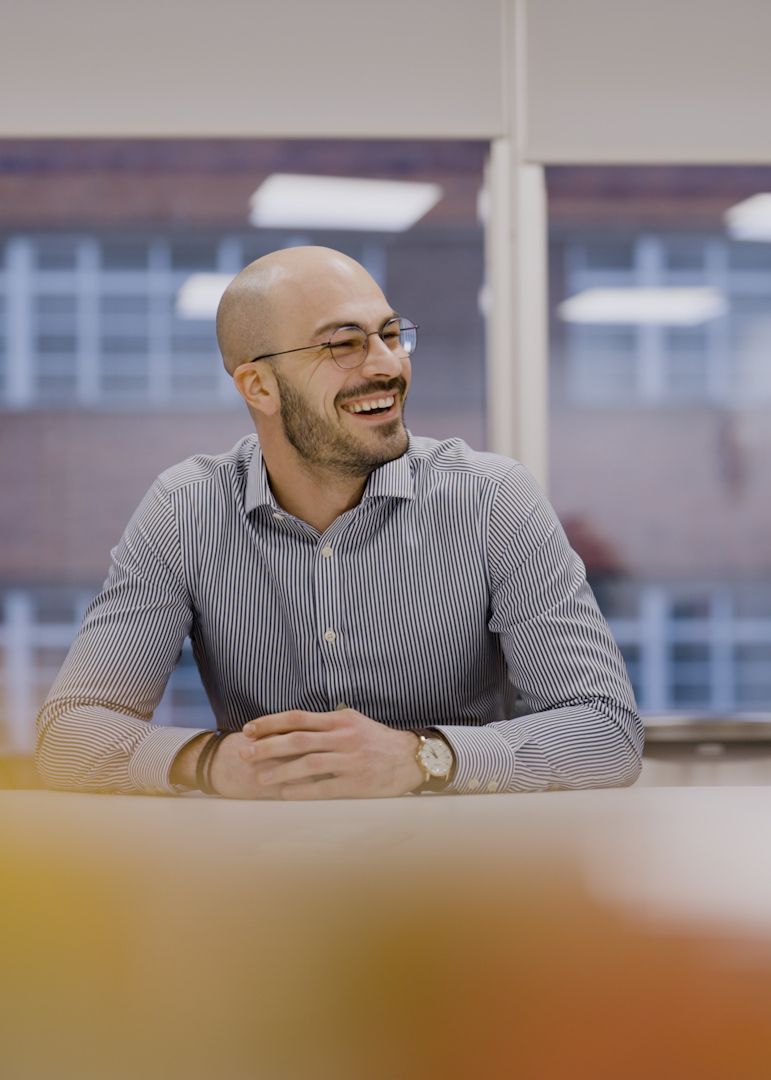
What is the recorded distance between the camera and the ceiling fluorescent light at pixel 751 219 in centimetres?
280

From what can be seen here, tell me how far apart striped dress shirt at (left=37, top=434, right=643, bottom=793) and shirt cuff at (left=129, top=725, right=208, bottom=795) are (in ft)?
0.53

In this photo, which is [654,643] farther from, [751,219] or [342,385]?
[342,385]

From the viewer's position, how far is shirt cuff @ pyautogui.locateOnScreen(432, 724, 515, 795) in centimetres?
161

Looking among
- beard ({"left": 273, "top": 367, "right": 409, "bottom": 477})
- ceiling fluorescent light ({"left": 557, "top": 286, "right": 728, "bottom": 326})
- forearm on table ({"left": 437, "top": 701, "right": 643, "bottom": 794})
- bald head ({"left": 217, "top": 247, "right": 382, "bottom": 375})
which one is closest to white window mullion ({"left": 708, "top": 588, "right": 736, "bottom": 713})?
ceiling fluorescent light ({"left": 557, "top": 286, "right": 728, "bottom": 326})

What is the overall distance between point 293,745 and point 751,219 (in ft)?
6.24

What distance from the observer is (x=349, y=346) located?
199cm

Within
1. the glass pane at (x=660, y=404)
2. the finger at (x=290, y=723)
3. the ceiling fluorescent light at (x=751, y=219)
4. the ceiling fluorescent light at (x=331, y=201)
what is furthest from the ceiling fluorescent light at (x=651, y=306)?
the finger at (x=290, y=723)

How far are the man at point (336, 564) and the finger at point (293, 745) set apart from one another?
0.34 meters

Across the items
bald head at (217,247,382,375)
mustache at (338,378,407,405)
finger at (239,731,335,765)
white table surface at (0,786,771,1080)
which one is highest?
bald head at (217,247,382,375)

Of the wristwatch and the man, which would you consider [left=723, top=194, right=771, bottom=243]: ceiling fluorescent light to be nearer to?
the man

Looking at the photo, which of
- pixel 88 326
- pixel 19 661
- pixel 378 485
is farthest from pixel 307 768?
pixel 88 326

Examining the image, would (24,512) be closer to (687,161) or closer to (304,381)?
(304,381)

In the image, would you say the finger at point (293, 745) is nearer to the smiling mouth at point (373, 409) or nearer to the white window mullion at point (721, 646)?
the smiling mouth at point (373, 409)

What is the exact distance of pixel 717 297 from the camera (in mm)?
2805
